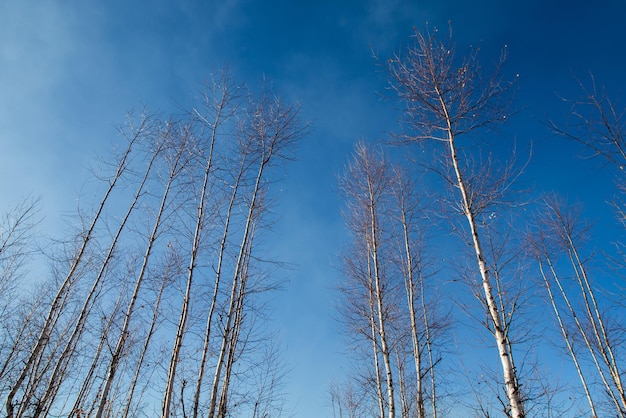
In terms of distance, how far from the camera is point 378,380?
7.92m

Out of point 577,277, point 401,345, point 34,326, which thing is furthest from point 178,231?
point 577,277

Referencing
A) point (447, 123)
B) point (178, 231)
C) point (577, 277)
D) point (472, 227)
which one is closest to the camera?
point (472, 227)

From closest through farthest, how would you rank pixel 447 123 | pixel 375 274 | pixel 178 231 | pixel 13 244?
pixel 447 123 → pixel 178 231 → pixel 375 274 → pixel 13 244

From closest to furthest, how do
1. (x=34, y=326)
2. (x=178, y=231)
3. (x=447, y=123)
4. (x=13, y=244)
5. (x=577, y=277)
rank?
(x=447, y=123) < (x=178, y=231) < (x=13, y=244) < (x=577, y=277) < (x=34, y=326)

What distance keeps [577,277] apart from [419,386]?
657 centimetres

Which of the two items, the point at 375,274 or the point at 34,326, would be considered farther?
the point at 34,326

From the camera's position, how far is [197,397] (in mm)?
4859

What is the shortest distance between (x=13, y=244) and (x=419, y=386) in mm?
10983

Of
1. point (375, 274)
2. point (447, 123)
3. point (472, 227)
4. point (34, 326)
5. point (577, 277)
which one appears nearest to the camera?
point (472, 227)

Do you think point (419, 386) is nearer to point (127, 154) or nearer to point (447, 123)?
point (447, 123)

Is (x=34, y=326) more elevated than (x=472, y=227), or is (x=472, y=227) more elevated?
(x=34, y=326)

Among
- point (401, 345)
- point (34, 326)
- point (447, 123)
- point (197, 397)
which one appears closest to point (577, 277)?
point (401, 345)

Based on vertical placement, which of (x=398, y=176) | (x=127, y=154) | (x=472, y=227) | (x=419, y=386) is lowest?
(x=419, y=386)

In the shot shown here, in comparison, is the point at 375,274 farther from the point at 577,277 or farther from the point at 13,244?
the point at 13,244
